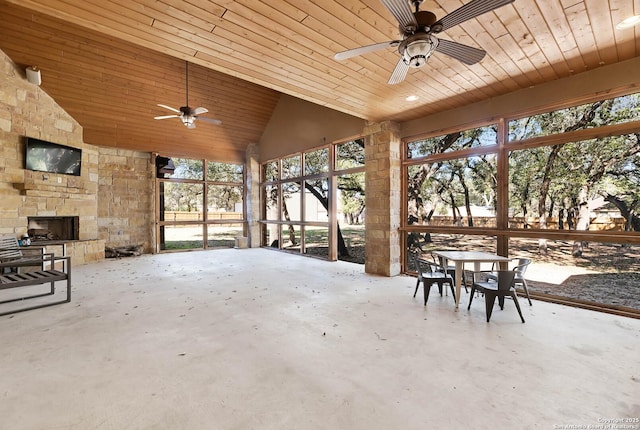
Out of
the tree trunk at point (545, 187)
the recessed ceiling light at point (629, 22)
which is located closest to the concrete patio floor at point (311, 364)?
the tree trunk at point (545, 187)

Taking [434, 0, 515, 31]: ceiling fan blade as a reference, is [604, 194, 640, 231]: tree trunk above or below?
below

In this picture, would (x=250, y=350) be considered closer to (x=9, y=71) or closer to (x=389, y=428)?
(x=389, y=428)

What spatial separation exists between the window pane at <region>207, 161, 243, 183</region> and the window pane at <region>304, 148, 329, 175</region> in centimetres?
316

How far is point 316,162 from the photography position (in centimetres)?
802

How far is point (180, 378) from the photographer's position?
2.18 m

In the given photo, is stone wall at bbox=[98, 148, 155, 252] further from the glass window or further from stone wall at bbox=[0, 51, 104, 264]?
the glass window

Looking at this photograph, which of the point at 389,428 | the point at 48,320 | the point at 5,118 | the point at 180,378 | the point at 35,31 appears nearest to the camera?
the point at 389,428

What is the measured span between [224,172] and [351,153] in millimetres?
4697

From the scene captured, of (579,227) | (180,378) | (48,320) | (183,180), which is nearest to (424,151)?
(579,227)

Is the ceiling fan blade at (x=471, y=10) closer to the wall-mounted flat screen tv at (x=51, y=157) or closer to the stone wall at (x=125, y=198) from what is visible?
the wall-mounted flat screen tv at (x=51, y=157)

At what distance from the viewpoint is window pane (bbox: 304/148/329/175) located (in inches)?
301

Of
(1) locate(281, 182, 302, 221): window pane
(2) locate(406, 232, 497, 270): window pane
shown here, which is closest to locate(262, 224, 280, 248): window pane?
(1) locate(281, 182, 302, 221): window pane

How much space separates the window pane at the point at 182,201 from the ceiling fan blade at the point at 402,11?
867 cm

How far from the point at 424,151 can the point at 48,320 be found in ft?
20.0
